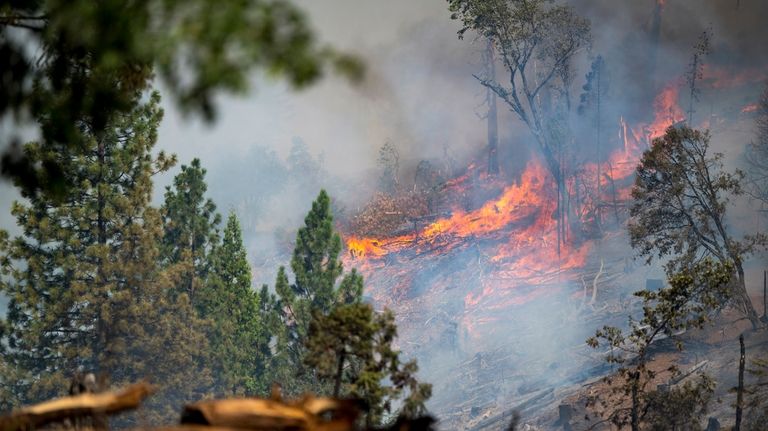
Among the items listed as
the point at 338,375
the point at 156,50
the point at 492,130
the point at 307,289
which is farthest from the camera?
the point at 492,130

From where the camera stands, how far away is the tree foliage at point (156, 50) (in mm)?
7594

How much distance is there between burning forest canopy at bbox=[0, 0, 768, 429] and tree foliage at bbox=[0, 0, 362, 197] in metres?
0.05

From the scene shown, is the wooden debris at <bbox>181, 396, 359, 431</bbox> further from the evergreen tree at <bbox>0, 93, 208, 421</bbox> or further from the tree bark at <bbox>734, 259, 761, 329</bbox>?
the tree bark at <bbox>734, 259, 761, 329</bbox>

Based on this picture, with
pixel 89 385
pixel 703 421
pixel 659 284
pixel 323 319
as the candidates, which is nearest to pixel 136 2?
pixel 89 385

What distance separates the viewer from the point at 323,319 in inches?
509

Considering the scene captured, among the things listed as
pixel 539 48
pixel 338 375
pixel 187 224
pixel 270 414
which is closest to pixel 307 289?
pixel 187 224

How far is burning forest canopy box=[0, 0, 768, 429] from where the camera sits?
38.8 metres

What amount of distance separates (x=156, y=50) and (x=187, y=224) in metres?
37.9

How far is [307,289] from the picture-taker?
142ft

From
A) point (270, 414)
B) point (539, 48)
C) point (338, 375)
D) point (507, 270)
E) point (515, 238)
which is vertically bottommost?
point (270, 414)

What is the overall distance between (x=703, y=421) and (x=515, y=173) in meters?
42.1

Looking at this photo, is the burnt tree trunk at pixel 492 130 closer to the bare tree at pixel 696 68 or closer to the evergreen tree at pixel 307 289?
the bare tree at pixel 696 68

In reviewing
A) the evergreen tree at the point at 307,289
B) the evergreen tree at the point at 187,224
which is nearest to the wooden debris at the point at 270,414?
the evergreen tree at the point at 307,289

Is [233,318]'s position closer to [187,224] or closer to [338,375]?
[187,224]
